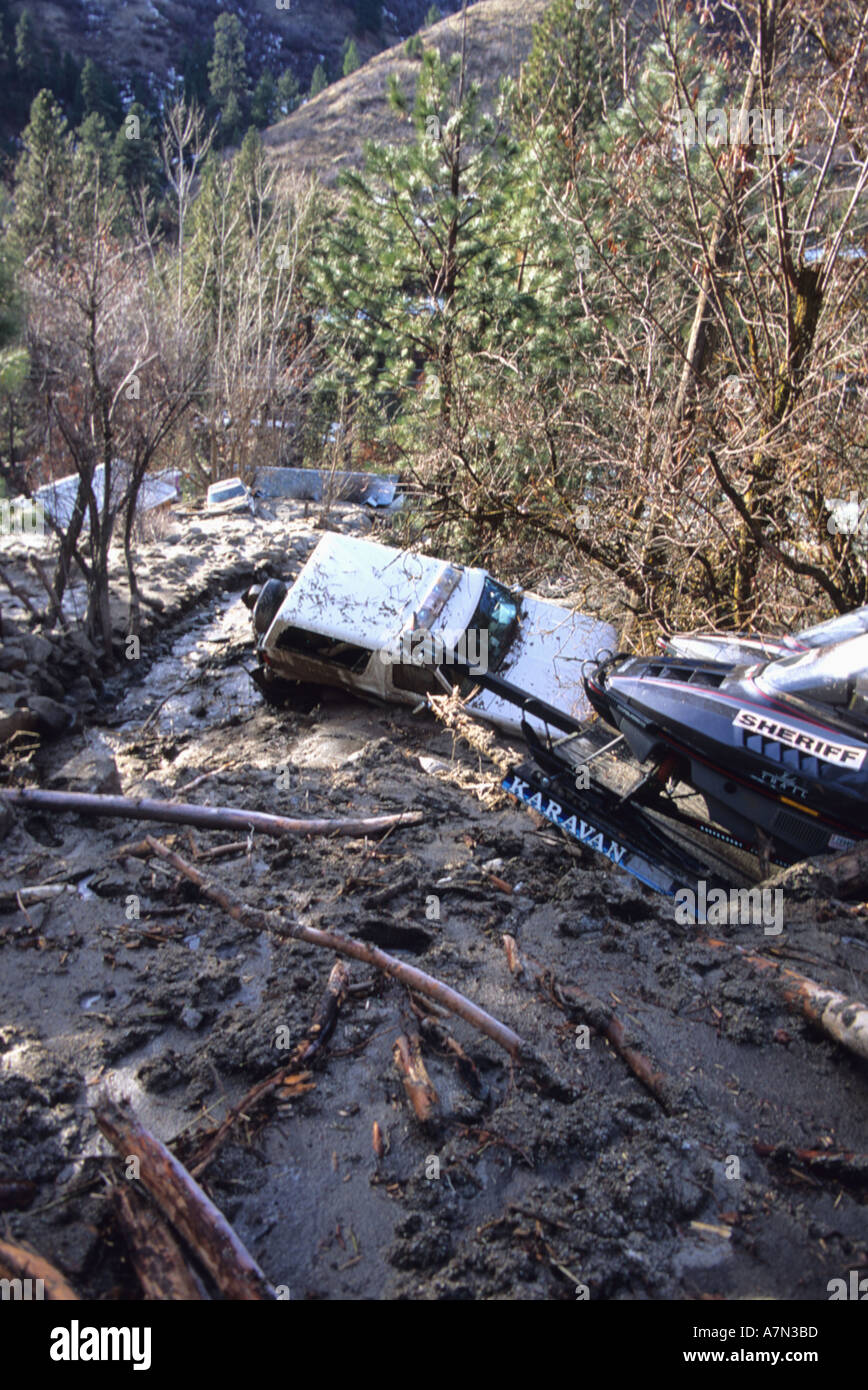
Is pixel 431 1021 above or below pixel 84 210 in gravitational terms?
below

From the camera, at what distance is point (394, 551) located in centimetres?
935

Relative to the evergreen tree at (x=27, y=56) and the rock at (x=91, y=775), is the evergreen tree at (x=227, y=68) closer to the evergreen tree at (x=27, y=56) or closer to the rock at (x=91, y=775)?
the evergreen tree at (x=27, y=56)

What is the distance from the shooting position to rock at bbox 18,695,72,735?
9.82 meters

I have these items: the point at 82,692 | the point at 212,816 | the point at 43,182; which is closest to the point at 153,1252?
the point at 212,816

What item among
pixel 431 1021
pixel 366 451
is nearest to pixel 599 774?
pixel 431 1021

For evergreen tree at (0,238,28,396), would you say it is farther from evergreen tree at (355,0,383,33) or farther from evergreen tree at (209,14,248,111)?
evergreen tree at (355,0,383,33)

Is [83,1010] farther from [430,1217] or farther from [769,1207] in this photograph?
[769,1207]

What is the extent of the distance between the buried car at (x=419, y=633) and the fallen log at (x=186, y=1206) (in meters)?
5.61

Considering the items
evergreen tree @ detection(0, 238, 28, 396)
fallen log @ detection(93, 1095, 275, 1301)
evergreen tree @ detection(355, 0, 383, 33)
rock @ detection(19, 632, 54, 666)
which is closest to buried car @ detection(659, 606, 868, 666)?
fallen log @ detection(93, 1095, 275, 1301)

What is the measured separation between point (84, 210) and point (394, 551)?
851 cm

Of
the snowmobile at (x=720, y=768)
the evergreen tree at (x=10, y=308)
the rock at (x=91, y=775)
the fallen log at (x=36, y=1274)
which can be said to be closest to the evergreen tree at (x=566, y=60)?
the evergreen tree at (x=10, y=308)

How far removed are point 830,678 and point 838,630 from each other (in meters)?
0.49

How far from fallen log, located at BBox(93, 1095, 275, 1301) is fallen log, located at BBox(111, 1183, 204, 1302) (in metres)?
0.04

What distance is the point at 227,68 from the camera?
75312 millimetres
